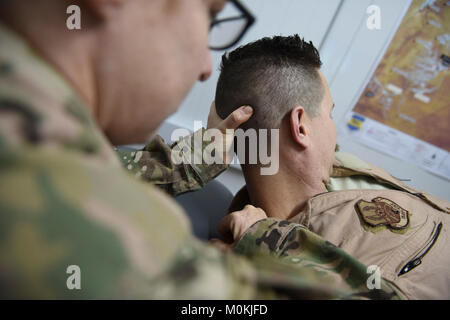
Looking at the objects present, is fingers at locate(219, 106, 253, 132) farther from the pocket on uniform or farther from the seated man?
the pocket on uniform

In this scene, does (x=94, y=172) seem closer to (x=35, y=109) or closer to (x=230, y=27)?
(x=35, y=109)

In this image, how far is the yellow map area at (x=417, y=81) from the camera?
1.29m

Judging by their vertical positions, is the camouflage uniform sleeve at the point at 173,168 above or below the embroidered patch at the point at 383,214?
below

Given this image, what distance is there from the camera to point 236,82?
857 mm

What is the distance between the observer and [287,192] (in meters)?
0.83

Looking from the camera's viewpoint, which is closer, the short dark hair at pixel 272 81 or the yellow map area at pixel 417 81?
the short dark hair at pixel 272 81

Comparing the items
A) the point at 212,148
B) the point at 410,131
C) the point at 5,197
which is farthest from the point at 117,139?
the point at 410,131

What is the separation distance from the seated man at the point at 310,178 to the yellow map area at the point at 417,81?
65 centimetres

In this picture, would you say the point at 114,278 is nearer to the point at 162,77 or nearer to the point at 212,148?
the point at 162,77

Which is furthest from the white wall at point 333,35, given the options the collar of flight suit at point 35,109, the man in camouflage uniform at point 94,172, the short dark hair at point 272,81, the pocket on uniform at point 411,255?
the collar of flight suit at point 35,109

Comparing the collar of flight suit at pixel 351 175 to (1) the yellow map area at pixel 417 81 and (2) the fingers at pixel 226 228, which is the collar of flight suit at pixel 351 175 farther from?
(1) the yellow map area at pixel 417 81

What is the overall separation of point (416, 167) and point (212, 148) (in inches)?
51.5

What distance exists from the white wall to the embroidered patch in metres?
0.83

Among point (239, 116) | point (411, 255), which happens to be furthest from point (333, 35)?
point (411, 255)
